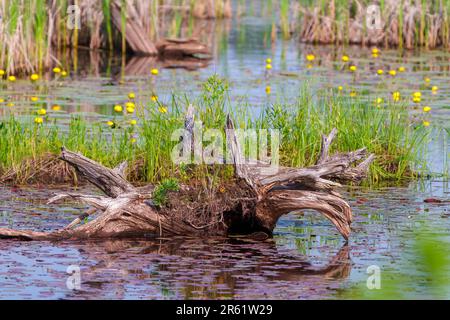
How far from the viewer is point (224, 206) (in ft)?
29.5

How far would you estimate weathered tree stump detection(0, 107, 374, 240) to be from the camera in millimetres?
8844

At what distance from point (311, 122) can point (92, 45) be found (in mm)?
11186

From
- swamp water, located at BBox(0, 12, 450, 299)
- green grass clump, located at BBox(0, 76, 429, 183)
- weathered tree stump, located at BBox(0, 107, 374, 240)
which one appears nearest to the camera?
swamp water, located at BBox(0, 12, 450, 299)

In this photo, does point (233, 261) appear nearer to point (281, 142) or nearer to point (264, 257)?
point (264, 257)

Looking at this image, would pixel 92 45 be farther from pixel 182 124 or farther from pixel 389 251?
pixel 389 251

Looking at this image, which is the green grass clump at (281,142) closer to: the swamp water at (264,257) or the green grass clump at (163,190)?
the swamp water at (264,257)

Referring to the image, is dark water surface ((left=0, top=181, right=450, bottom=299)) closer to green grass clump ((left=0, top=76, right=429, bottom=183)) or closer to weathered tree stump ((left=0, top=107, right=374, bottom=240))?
weathered tree stump ((left=0, top=107, right=374, bottom=240))

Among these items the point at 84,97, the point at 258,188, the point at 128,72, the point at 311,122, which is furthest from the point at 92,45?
the point at 258,188

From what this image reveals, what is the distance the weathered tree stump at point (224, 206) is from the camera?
29.0ft

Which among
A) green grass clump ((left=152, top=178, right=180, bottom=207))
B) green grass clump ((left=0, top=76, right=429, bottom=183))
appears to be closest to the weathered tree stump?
green grass clump ((left=152, top=178, right=180, bottom=207))

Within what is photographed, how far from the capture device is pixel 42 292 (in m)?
7.35

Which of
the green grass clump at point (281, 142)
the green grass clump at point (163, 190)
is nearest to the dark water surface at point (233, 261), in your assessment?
the green grass clump at point (163, 190)

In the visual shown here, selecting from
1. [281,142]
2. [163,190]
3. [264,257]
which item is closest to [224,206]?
[163,190]

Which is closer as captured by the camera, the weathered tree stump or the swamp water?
the swamp water
